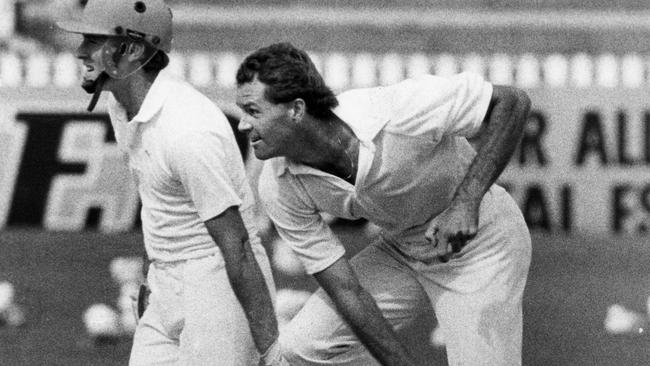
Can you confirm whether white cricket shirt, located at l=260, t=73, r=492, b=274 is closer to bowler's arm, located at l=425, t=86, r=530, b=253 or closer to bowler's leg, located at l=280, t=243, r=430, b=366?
bowler's arm, located at l=425, t=86, r=530, b=253

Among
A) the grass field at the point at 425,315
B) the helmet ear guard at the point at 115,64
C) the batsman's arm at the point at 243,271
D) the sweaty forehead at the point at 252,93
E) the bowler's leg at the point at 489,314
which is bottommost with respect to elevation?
the grass field at the point at 425,315

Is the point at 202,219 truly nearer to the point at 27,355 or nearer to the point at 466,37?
the point at 27,355

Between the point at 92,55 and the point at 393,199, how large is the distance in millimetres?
1007

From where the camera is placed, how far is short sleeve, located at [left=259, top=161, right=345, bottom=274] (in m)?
4.47

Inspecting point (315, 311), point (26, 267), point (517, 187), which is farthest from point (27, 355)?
point (517, 187)

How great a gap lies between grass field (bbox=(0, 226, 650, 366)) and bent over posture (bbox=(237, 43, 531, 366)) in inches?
81.7

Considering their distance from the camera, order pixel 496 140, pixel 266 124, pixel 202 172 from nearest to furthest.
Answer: pixel 202 172 → pixel 266 124 → pixel 496 140

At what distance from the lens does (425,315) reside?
7320mm

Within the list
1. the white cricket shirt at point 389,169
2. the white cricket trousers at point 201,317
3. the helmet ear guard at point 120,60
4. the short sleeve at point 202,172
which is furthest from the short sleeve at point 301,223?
the helmet ear guard at point 120,60

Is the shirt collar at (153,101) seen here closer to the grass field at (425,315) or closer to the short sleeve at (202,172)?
the short sleeve at (202,172)

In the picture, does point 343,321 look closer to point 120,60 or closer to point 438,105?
point 438,105

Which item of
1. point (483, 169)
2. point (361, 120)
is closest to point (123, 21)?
point (361, 120)

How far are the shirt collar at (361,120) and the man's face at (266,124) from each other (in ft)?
0.23

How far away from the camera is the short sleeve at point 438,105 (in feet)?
14.4
